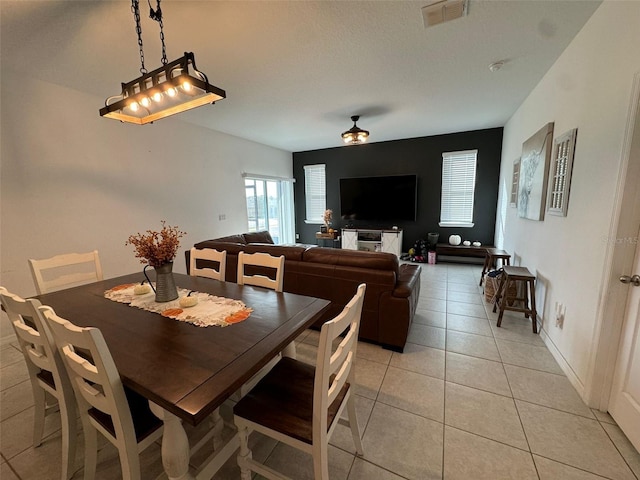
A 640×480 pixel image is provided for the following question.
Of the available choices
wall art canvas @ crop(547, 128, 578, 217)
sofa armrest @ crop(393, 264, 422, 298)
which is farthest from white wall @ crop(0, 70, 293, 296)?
wall art canvas @ crop(547, 128, 578, 217)

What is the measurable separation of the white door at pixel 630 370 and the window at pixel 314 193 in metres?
5.78

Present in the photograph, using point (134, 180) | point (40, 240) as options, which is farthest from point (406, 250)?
point (40, 240)

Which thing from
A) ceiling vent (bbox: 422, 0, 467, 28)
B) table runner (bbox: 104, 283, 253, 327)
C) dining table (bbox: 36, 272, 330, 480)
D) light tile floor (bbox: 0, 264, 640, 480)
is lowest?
light tile floor (bbox: 0, 264, 640, 480)

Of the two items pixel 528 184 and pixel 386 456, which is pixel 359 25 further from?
pixel 386 456

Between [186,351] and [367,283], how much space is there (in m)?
1.54

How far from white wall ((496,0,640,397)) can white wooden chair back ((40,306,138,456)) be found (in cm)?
261

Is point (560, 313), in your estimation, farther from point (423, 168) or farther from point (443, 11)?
point (423, 168)

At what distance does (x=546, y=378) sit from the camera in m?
1.95

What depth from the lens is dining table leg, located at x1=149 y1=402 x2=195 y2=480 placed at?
1034 millimetres

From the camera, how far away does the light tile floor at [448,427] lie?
1332 mm

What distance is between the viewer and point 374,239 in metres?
6.04

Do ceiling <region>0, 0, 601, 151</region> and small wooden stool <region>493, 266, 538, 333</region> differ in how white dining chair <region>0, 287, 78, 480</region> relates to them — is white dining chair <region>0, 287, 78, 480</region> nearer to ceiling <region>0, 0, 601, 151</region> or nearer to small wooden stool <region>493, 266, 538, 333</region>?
ceiling <region>0, 0, 601, 151</region>

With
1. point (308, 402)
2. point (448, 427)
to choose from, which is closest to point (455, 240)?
point (448, 427)

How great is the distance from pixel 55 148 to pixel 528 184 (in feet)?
17.5
